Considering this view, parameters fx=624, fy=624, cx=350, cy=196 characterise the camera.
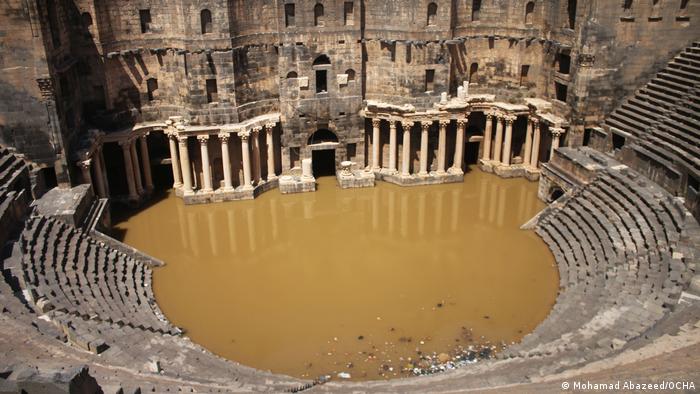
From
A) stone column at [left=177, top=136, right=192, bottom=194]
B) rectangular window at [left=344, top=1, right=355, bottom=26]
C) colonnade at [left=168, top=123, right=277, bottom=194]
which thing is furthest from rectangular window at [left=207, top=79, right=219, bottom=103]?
rectangular window at [left=344, top=1, right=355, bottom=26]

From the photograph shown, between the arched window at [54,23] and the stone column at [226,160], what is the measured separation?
812cm

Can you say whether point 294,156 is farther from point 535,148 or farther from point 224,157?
point 535,148

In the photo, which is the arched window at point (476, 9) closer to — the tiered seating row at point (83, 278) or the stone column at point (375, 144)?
the stone column at point (375, 144)

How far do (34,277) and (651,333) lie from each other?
1824 centimetres

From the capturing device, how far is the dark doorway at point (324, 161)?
3519 cm

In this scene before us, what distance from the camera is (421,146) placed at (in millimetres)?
33125

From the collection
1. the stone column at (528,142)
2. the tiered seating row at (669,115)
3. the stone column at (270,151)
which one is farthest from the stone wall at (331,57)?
the stone column at (528,142)

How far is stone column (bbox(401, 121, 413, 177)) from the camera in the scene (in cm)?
3244

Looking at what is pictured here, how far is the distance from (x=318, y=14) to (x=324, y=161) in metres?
8.21

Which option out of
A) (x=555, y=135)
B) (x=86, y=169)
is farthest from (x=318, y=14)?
(x=86, y=169)

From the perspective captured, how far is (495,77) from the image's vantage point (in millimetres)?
34406

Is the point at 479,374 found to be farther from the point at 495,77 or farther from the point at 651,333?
the point at 495,77

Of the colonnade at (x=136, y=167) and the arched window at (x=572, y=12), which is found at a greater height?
the arched window at (x=572, y=12)

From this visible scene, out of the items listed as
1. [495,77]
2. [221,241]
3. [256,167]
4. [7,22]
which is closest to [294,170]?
[256,167]
